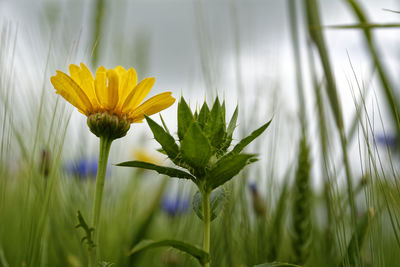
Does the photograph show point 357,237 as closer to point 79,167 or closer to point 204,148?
point 204,148

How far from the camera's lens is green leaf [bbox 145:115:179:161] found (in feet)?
1.11

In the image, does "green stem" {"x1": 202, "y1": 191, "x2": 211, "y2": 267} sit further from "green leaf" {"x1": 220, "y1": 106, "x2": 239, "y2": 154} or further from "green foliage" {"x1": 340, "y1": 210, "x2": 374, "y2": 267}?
"green foliage" {"x1": 340, "y1": 210, "x2": 374, "y2": 267}

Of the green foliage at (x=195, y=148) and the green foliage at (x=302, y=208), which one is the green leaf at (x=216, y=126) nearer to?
the green foliage at (x=195, y=148)

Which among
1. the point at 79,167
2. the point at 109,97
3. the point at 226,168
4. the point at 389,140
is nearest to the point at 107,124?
the point at 109,97

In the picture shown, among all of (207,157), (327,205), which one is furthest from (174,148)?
(327,205)

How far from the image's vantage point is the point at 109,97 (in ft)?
1.26

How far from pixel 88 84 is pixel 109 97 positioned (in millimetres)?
23

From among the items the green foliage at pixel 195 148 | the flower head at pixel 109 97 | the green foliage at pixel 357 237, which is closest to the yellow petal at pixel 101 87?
the flower head at pixel 109 97

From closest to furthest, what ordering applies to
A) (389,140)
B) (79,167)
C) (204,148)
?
(204,148) < (79,167) < (389,140)

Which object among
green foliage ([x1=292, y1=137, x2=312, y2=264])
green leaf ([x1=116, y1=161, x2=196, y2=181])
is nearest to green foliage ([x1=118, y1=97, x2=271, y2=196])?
green leaf ([x1=116, y1=161, x2=196, y2=181])

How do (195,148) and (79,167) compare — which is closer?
(195,148)

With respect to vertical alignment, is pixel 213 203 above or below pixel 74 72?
below

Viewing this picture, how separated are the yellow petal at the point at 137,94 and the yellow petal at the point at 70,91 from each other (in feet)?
0.13

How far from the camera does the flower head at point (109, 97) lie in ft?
1.22
